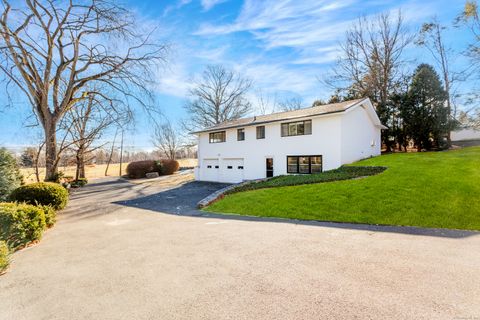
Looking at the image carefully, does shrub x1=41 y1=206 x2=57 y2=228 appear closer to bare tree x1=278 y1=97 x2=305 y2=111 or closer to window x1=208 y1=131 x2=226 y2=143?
window x1=208 y1=131 x2=226 y2=143

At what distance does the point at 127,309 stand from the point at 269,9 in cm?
1231

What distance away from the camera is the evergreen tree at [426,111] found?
2184 cm

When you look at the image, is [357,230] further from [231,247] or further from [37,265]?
[37,265]

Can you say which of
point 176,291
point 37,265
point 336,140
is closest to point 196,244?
point 176,291

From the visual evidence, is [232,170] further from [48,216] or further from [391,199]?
[48,216]

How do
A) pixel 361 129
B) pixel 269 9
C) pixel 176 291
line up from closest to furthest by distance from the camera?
pixel 176 291 < pixel 269 9 < pixel 361 129

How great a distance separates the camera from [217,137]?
25031 millimetres

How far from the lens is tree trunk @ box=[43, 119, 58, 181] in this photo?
1606 cm

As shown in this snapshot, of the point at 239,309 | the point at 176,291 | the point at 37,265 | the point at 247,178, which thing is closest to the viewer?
the point at 239,309

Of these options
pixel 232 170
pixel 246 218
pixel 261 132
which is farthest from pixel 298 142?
pixel 246 218

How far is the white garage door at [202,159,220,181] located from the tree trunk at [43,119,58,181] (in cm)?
1304

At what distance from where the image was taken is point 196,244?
638 cm

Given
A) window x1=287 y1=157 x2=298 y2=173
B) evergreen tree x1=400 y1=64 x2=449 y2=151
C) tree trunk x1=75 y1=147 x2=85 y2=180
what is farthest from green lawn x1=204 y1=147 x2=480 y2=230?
tree trunk x1=75 y1=147 x2=85 y2=180

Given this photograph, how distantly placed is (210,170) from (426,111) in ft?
69.9
